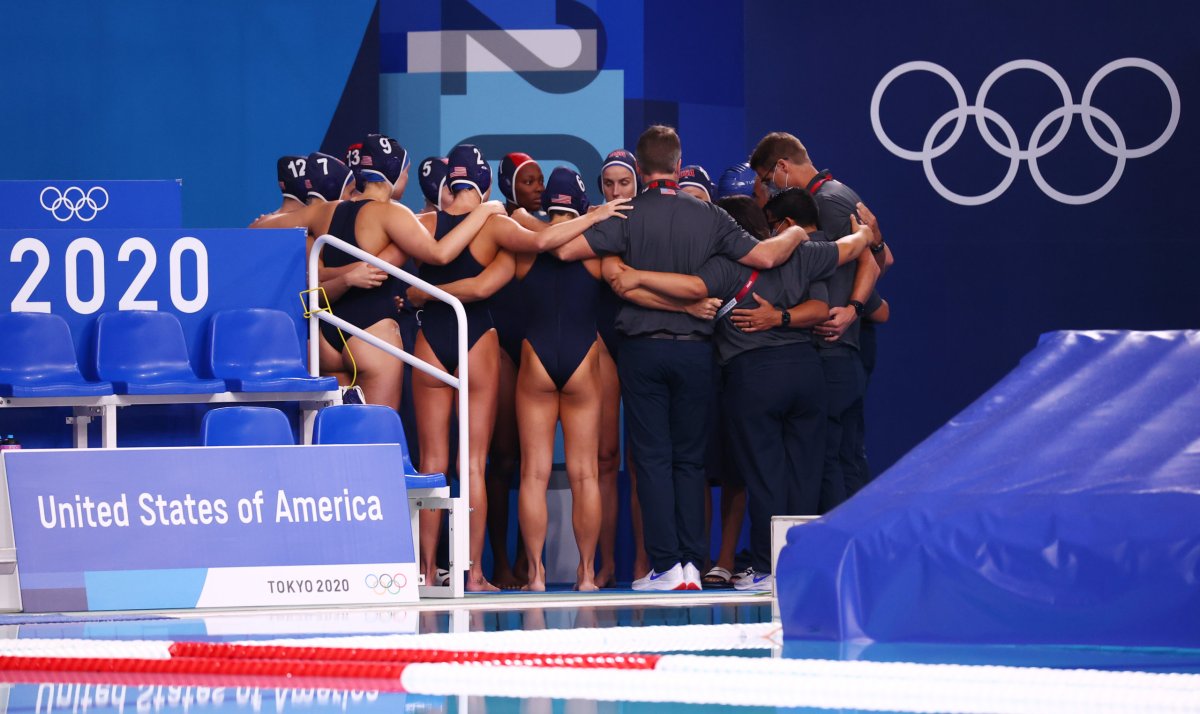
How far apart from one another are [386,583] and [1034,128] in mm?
6135

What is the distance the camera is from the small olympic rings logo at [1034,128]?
1091 cm

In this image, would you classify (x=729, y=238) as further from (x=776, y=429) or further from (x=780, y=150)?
(x=776, y=429)

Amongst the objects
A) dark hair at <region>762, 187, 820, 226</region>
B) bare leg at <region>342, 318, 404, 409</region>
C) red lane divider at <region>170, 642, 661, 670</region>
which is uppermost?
dark hair at <region>762, 187, 820, 226</region>

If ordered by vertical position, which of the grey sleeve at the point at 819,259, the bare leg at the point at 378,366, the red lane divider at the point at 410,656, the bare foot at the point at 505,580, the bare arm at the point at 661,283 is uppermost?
the grey sleeve at the point at 819,259

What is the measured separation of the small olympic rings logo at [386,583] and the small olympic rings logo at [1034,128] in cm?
555

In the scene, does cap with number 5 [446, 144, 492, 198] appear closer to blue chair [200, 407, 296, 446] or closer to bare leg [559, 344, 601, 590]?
bare leg [559, 344, 601, 590]

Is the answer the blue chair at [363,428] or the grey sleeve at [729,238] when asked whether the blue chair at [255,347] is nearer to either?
the blue chair at [363,428]

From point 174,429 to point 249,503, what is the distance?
1.58 metres

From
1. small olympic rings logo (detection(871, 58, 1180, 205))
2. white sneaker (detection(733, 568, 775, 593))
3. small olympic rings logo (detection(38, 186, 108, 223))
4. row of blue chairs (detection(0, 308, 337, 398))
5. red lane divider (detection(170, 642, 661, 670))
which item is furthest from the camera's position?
small olympic rings logo (detection(871, 58, 1180, 205))

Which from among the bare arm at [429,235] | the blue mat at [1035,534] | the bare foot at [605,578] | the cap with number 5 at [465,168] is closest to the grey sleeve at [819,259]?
the bare arm at [429,235]

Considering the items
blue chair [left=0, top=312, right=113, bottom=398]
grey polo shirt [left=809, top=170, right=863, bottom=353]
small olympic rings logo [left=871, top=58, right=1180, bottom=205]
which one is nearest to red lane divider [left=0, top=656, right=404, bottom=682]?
blue chair [left=0, top=312, right=113, bottom=398]

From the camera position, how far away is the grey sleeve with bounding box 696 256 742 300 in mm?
7836

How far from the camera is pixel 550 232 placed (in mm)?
7711

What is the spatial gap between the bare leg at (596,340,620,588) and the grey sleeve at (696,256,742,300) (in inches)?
26.2
